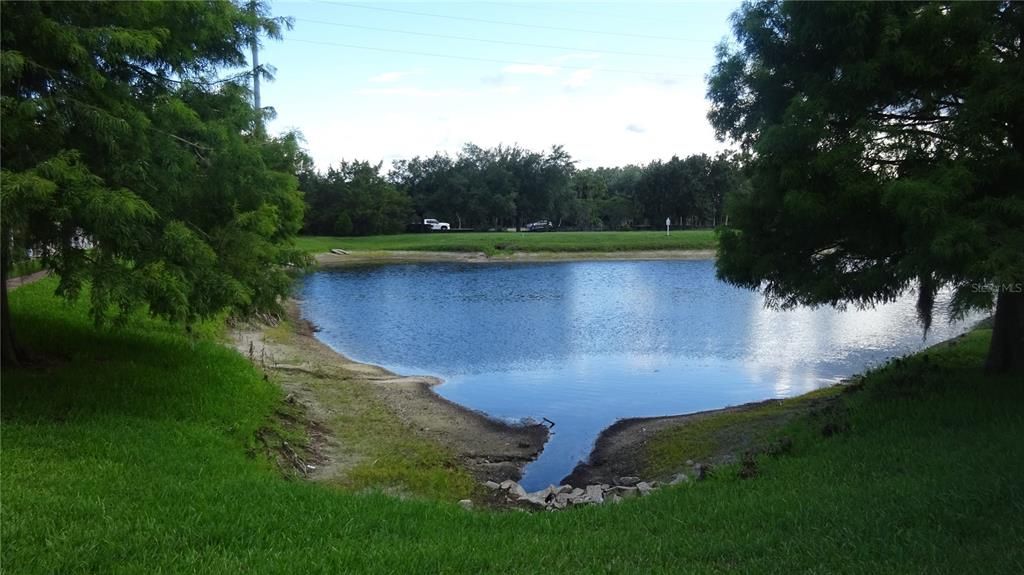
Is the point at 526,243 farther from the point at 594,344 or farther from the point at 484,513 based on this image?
the point at 484,513

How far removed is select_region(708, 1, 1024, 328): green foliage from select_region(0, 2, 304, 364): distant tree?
6966 mm

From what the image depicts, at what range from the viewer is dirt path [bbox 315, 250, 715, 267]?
6331 centimetres

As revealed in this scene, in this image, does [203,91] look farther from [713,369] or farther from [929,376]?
[713,369]

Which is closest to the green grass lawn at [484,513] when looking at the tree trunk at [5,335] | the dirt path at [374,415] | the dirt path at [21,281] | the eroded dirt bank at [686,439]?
the tree trunk at [5,335]

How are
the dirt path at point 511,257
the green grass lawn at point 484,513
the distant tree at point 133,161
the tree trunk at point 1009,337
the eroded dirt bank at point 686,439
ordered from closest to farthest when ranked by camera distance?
the green grass lawn at point 484,513, the distant tree at point 133,161, the tree trunk at point 1009,337, the eroded dirt bank at point 686,439, the dirt path at point 511,257

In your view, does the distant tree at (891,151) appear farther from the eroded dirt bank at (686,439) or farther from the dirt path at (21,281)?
the dirt path at (21,281)

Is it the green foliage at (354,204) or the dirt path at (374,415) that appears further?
the green foliage at (354,204)

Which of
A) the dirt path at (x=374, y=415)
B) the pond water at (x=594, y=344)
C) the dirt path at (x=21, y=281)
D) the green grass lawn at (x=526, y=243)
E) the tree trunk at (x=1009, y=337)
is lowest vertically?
the pond water at (x=594, y=344)

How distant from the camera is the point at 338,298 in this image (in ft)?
129

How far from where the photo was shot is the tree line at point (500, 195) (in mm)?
84500

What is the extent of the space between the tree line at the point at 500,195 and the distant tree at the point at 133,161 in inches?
2850

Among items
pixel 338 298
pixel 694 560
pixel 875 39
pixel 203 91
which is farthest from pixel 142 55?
pixel 338 298

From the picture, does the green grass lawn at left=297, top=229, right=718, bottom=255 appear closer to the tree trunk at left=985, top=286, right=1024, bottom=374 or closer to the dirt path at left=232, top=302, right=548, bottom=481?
the dirt path at left=232, top=302, right=548, bottom=481

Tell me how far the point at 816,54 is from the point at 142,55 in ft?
29.0
